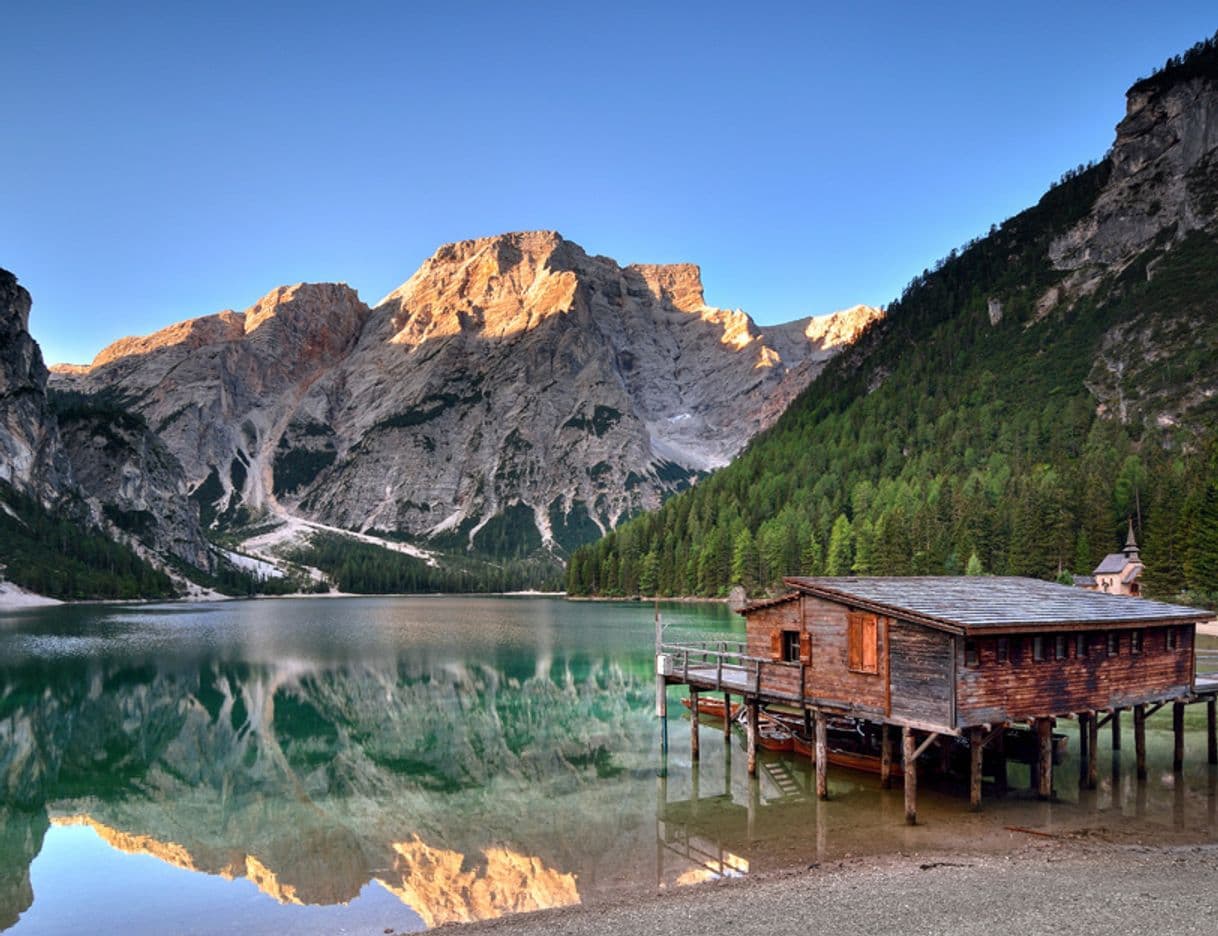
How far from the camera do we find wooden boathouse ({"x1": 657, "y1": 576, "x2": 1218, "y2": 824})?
1065 inches

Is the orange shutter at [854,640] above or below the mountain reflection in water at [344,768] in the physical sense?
above

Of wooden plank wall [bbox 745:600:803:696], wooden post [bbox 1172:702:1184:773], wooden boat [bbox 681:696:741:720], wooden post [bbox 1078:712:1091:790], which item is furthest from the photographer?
wooden boat [bbox 681:696:741:720]

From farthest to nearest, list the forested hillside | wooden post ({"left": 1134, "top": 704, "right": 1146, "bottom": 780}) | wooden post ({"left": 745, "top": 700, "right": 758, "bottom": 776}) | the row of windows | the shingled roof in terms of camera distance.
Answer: the forested hillside, wooden post ({"left": 745, "top": 700, "right": 758, "bottom": 776}), wooden post ({"left": 1134, "top": 704, "right": 1146, "bottom": 780}), the row of windows, the shingled roof

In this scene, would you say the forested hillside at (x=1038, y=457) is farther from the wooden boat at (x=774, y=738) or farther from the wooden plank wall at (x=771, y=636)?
the wooden plank wall at (x=771, y=636)

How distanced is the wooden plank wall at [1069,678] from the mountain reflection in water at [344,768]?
35.8 feet

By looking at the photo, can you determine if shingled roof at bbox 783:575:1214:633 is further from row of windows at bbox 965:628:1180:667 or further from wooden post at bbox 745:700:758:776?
wooden post at bbox 745:700:758:776

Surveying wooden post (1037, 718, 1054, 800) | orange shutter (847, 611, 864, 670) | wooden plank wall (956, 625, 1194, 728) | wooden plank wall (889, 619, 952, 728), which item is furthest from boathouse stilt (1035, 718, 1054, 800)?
orange shutter (847, 611, 864, 670)

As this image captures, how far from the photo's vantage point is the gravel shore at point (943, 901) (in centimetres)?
1802

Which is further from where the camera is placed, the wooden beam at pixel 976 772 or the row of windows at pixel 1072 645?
the wooden beam at pixel 976 772

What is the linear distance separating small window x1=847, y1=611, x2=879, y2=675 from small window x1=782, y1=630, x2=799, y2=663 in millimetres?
2908

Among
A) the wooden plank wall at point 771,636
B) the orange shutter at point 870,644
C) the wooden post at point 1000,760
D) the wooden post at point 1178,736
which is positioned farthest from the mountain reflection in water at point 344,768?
the wooden post at point 1178,736

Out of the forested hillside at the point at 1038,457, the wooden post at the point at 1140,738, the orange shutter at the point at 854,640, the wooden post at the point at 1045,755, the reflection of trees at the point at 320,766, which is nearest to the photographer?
the reflection of trees at the point at 320,766

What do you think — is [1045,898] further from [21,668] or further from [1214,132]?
[1214,132]

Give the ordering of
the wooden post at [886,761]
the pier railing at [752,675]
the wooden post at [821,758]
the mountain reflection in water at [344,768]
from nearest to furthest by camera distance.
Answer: the mountain reflection in water at [344,768]
the wooden post at [821,758]
the pier railing at [752,675]
the wooden post at [886,761]
